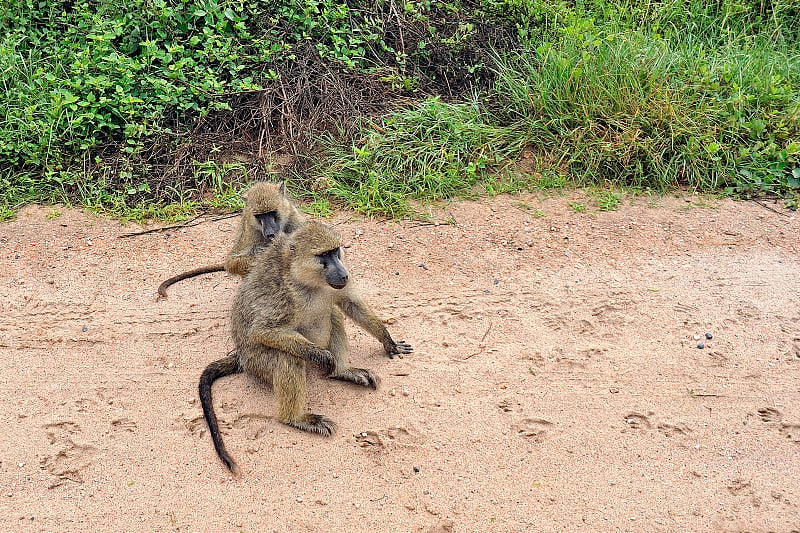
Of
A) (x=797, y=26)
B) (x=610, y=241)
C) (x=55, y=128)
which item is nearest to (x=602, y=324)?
(x=610, y=241)

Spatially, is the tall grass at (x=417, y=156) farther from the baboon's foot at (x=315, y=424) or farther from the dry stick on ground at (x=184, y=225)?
the baboon's foot at (x=315, y=424)

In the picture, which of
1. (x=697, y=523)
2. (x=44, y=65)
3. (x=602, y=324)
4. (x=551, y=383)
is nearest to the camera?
(x=697, y=523)

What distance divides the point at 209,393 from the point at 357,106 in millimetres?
3480

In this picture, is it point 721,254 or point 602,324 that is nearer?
point 602,324

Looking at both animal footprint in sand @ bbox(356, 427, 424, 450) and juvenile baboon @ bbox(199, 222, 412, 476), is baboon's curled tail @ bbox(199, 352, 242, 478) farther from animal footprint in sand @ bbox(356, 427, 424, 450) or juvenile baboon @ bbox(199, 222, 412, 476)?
animal footprint in sand @ bbox(356, 427, 424, 450)

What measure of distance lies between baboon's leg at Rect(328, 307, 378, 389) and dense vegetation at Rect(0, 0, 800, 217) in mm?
1770

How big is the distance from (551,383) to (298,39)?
4277 mm

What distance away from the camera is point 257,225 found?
15.1 feet

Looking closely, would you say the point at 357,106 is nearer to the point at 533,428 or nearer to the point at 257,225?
the point at 257,225

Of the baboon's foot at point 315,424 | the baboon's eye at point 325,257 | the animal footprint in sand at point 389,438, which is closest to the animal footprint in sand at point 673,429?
the animal footprint in sand at point 389,438

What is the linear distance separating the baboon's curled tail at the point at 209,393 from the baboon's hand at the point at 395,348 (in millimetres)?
814

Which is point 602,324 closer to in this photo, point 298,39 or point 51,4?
point 298,39

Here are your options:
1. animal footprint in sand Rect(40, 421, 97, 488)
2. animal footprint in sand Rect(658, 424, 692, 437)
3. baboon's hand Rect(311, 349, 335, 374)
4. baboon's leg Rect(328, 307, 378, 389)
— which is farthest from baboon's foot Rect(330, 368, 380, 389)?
animal footprint in sand Rect(658, 424, 692, 437)

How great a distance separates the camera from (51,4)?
261 inches
